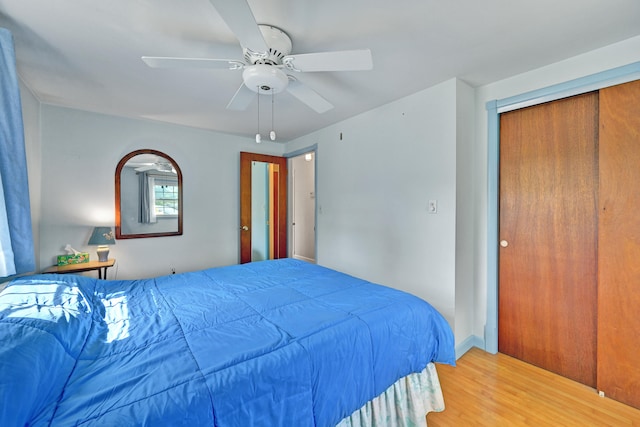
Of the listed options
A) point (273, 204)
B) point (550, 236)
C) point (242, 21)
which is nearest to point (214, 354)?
point (242, 21)

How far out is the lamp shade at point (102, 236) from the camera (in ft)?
9.31

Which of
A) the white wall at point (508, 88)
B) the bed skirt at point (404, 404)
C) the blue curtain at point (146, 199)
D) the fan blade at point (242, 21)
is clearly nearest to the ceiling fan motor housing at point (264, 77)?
the fan blade at point (242, 21)

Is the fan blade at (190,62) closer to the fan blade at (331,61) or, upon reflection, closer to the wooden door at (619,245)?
the fan blade at (331,61)

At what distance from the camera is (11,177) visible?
5.41 feet

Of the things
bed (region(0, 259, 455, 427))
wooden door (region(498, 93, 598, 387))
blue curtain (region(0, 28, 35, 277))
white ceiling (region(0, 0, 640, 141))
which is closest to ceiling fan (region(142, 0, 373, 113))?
white ceiling (region(0, 0, 640, 141))

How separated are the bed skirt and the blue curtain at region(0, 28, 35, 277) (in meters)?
2.24

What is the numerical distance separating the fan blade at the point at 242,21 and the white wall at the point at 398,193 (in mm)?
1668

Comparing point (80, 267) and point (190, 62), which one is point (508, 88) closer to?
point (190, 62)

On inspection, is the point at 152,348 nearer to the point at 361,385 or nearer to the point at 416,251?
the point at 361,385

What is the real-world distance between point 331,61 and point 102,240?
9.90 feet

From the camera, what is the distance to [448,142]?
7.54 feet

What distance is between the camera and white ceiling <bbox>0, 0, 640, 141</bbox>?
4.70 ft

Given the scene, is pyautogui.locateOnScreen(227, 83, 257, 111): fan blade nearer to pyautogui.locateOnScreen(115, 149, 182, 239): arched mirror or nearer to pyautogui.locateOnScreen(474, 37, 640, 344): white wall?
pyautogui.locateOnScreen(115, 149, 182, 239): arched mirror

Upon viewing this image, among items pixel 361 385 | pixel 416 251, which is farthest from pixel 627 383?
pixel 361 385
